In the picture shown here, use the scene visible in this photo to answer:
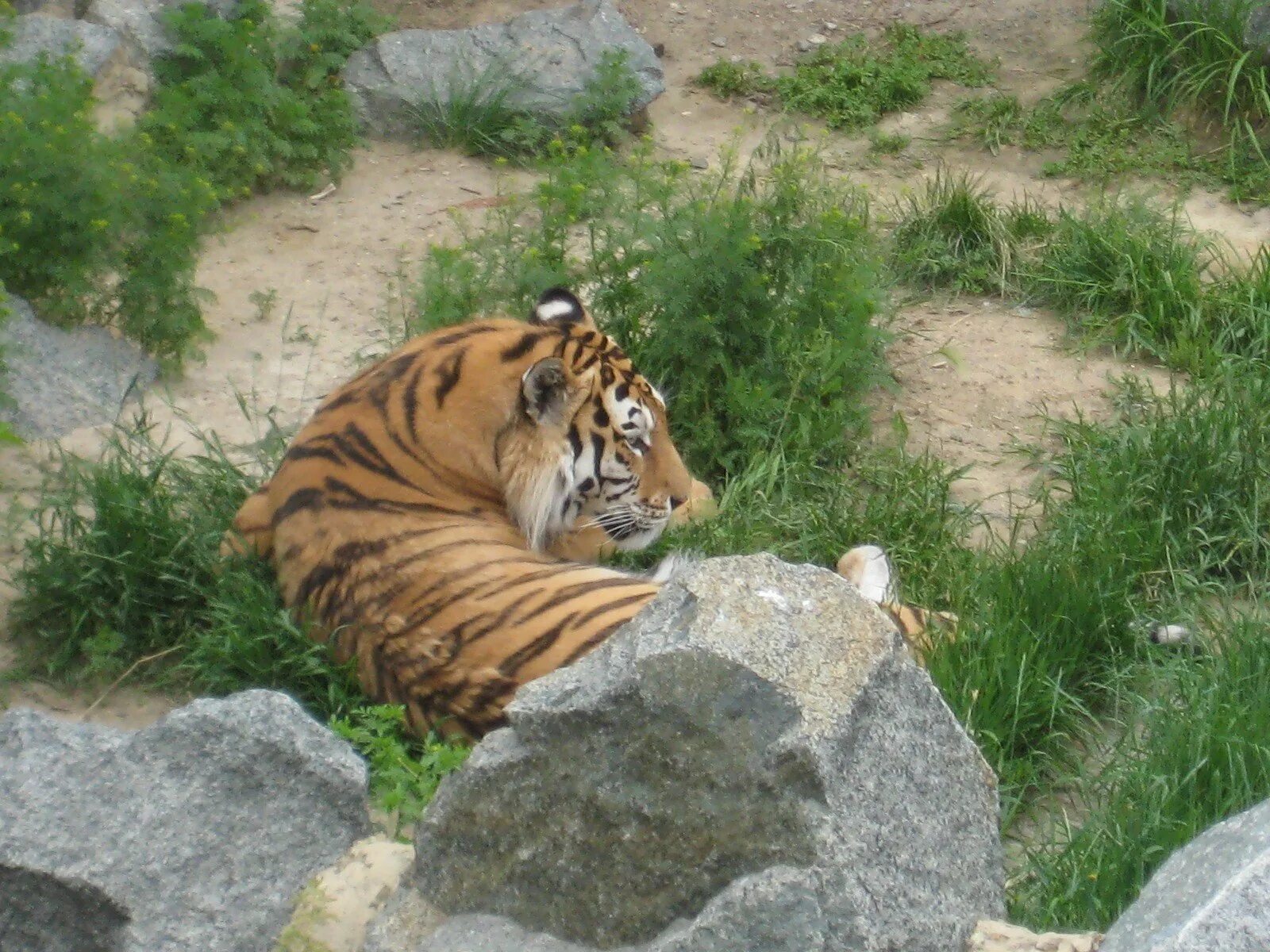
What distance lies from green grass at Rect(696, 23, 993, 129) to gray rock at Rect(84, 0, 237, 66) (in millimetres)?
2423

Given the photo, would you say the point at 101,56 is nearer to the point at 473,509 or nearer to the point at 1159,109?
the point at 473,509

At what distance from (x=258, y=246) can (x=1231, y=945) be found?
5.14m

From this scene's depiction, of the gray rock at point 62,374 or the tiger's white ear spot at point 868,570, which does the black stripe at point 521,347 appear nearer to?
the tiger's white ear spot at point 868,570

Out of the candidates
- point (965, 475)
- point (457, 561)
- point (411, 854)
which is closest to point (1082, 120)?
point (965, 475)

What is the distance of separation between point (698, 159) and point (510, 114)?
0.85 m

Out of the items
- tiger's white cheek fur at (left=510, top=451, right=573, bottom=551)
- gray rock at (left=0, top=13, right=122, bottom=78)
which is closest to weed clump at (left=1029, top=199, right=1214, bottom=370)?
tiger's white cheek fur at (left=510, top=451, right=573, bottom=551)

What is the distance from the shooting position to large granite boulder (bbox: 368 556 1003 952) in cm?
210

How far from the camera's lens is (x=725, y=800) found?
7.07 feet

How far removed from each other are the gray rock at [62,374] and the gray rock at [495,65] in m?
2.17

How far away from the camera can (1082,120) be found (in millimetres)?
6926

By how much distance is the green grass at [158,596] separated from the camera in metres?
3.82

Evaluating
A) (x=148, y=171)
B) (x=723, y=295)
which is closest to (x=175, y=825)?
(x=723, y=295)

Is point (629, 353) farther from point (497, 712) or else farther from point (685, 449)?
point (497, 712)

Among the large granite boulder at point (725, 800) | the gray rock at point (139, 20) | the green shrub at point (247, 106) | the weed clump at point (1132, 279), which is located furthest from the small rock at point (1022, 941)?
the gray rock at point (139, 20)
